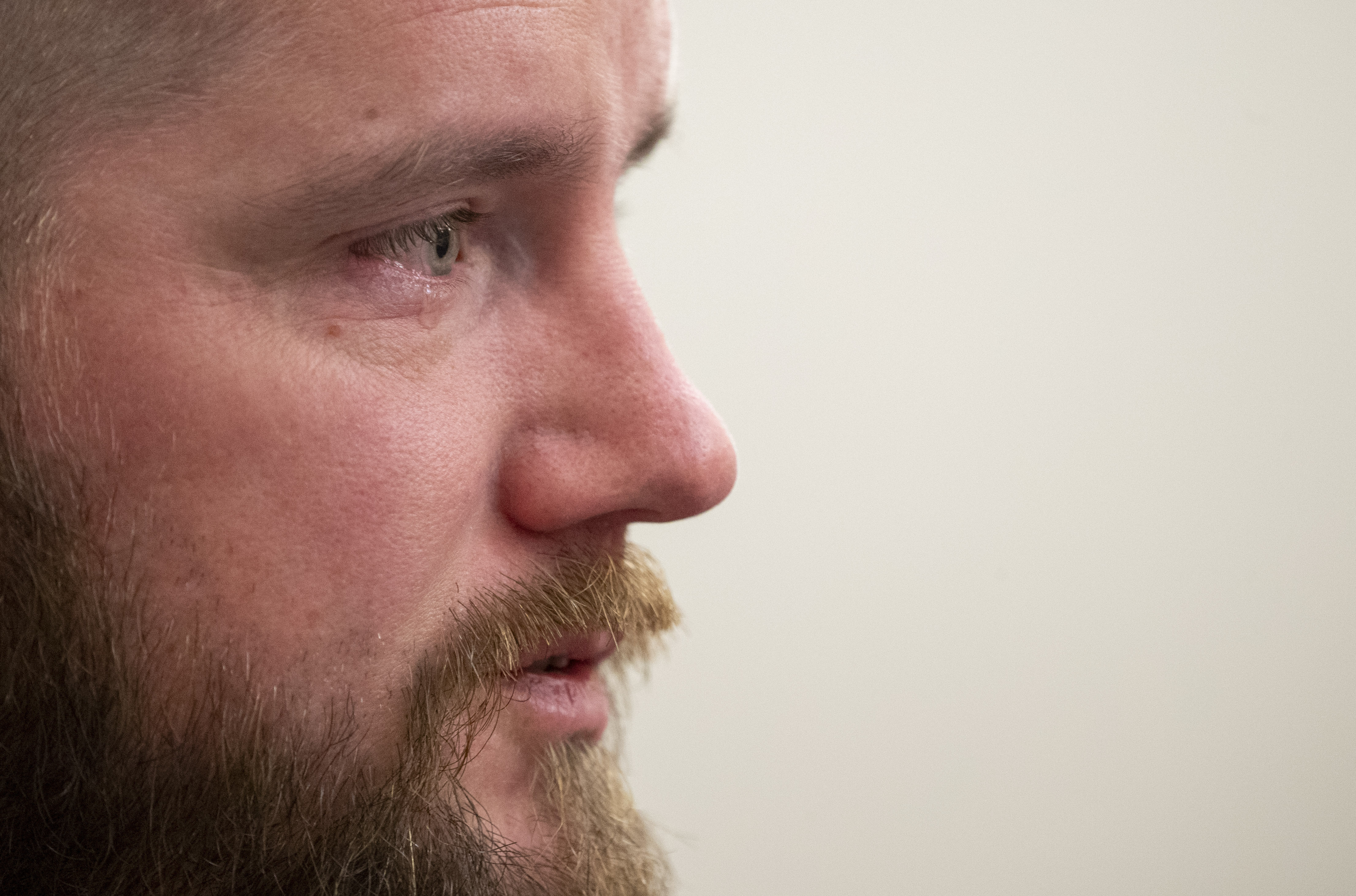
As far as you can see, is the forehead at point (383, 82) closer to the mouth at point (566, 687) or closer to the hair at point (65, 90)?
the hair at point (65, 90)

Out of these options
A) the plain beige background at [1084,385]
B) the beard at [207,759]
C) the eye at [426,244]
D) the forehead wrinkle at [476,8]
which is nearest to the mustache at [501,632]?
the beard at [207,759]

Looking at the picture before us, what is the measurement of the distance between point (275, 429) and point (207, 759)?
0.18m

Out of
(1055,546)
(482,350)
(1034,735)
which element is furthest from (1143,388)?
(482,350)

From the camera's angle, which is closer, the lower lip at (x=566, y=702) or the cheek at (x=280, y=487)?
the cheek at (x=280, y=487)

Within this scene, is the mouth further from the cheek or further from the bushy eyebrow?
the bushy eyebrow

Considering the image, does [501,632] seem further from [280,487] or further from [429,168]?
[429,168]

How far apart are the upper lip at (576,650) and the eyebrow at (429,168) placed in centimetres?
28

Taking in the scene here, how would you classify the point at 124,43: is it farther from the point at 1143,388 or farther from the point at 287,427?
the point at 1143,388

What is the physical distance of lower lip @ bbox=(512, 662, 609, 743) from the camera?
0.71 m

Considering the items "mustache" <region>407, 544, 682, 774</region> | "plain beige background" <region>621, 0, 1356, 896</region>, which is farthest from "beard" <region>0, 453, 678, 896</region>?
"plain beige background" <region>621, 0, 1356, 896</region>

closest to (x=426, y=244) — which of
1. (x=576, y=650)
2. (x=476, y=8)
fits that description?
(x=476, y=8)

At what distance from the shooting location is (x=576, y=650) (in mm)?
734

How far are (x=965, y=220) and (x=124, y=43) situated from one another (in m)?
1.83

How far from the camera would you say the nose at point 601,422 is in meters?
0.67
